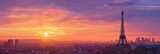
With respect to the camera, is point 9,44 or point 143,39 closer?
point 9,44

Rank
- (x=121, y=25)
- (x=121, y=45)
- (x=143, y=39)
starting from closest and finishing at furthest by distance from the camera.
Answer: (x=121, y=25) → (x=121, y=45) → (x=143, y=39)

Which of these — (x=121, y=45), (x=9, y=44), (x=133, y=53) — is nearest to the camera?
(x=133, y=53)

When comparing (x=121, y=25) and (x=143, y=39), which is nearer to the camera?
(x=121, y=25)

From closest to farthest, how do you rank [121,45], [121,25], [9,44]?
[121,25] → [121,45] → [9,44]

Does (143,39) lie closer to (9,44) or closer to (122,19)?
(9,44)

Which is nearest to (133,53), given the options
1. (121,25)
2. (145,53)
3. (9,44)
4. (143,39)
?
(145,53)

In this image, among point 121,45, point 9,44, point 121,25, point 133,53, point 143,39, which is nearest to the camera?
point 133,53

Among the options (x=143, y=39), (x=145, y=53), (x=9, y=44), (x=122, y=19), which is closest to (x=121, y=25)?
(x=122, y=19)

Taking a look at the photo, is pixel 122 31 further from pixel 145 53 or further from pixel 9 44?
pixel 9 44

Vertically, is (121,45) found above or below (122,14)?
below
